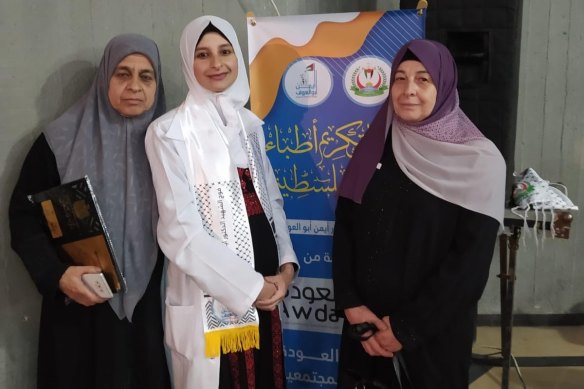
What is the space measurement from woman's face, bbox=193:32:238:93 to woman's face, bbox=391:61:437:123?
506mm

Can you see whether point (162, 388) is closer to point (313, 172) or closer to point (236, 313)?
point (236, 313)

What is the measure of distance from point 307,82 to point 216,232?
0.83m

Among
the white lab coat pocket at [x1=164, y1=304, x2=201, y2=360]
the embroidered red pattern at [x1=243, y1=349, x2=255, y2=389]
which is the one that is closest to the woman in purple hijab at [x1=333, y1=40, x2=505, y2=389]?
the embroidered red pattern at [x1=243, y1=349, x2=255, y2=389]

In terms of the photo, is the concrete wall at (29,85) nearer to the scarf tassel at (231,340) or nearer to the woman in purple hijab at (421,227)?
the scarf tassel at (231,340)

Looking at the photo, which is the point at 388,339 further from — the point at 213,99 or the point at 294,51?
the point at 294,51

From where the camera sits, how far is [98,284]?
1.40m

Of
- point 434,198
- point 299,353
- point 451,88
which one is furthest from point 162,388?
point 451,88

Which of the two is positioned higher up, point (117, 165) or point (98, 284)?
point (117, 165)

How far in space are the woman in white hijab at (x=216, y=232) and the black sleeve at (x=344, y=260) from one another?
0.18m

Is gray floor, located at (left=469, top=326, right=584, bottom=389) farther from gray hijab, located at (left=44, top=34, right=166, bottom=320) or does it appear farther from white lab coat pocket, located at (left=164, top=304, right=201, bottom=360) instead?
gray hijab, located at (left=44, top=34, right=166, bottom=320)

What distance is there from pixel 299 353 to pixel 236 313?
2.65ft

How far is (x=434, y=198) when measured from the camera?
143 centimetres

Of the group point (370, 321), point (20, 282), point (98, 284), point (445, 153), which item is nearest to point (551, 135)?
point (445, 153)

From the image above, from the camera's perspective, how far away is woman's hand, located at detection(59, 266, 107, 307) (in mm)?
1421
